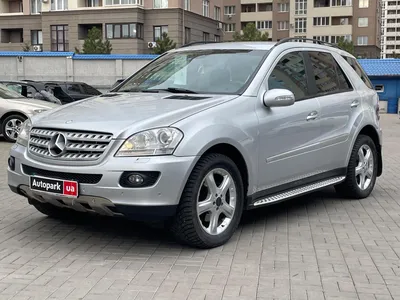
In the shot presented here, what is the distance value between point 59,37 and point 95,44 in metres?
7.11

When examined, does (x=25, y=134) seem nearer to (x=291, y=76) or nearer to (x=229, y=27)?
(x=291, y=76)

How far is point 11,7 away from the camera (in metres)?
57.3

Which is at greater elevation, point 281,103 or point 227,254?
point 281,103

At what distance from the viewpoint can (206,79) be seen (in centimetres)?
543

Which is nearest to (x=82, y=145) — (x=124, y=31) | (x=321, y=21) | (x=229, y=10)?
(x=124, y=31)

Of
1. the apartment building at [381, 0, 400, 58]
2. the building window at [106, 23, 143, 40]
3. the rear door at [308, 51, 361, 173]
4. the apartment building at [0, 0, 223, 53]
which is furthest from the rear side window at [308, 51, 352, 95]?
the apartment building at [381, 0, 400, 58]

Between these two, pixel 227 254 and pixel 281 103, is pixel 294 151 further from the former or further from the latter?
pixel 227 254

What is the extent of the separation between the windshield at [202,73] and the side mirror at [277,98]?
256mm

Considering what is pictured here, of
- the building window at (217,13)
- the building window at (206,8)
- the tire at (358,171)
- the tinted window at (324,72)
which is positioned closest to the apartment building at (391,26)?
the building window at (217,13)

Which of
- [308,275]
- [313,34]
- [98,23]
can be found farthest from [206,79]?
[313,34]

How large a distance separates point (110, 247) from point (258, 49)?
2493mm

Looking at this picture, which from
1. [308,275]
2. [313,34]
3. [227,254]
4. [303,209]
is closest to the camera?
[308,275]

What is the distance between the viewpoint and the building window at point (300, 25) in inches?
3007

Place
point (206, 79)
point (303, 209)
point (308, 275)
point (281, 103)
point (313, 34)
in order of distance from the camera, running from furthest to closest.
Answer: point (313, 34), point (303, 209), point (206, 79), point (281, 103), point (308, 275)
